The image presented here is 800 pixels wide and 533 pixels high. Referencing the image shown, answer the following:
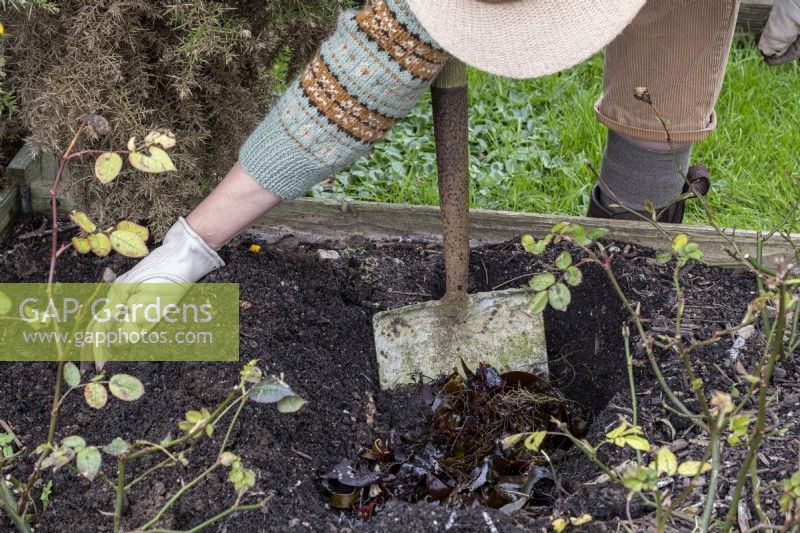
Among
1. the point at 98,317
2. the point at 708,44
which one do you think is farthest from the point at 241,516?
the point at 708,44

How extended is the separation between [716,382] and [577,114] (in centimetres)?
165

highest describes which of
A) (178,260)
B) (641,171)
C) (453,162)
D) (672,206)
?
(453,162)

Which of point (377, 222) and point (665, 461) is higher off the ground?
point (665, 461)

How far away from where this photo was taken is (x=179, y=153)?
2.23 meters

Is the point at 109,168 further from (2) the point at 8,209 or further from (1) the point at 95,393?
(2) the point at 8,209

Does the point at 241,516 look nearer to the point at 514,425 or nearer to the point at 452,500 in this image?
the point at 452,500

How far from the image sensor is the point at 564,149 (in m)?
3.32

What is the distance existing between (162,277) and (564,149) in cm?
175

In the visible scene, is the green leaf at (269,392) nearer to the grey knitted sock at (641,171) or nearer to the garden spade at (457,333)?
the garden spade at (457,333)

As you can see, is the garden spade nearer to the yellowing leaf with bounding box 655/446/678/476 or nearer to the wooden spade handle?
the wooden spade handle

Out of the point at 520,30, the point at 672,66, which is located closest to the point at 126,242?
the point at 520,30

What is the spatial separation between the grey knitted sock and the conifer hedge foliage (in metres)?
0.84

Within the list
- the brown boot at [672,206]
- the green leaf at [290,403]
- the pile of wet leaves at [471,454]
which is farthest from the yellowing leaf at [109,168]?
the brown boot at [672,206]

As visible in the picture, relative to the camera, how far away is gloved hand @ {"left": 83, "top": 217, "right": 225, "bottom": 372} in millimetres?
1991
